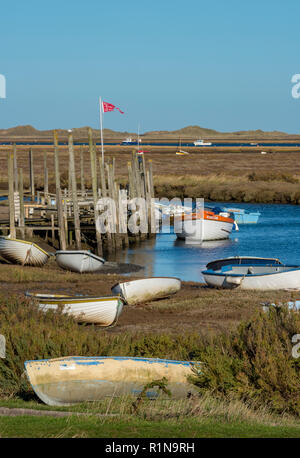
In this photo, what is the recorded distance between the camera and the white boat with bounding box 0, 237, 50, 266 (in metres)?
27.7

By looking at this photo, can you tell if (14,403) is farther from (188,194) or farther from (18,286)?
(188,194)

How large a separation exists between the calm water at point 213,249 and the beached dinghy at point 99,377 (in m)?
18.9

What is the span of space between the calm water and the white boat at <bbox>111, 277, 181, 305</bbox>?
8.19 meters

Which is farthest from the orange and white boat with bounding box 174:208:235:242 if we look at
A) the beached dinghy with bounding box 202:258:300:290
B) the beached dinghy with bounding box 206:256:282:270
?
the beached dinghy with bounding box 202:258:300:290

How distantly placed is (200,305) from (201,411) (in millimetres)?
9974

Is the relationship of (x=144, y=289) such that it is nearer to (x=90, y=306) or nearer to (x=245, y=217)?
(x=90, y=306)

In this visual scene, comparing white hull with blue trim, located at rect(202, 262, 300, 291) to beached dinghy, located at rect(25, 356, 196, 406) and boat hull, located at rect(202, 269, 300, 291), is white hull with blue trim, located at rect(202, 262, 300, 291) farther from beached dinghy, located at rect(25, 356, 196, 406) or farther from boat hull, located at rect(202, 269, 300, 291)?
beached dinghy, located at rect(25, 356, 196, 406)

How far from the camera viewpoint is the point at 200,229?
4225 cm

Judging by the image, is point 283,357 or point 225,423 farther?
point 283,357

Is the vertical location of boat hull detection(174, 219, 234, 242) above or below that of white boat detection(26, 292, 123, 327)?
below

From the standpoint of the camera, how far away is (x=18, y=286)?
2192 cm

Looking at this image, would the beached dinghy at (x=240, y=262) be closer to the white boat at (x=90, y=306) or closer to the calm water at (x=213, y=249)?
the calm water at (x=213, y=249)
